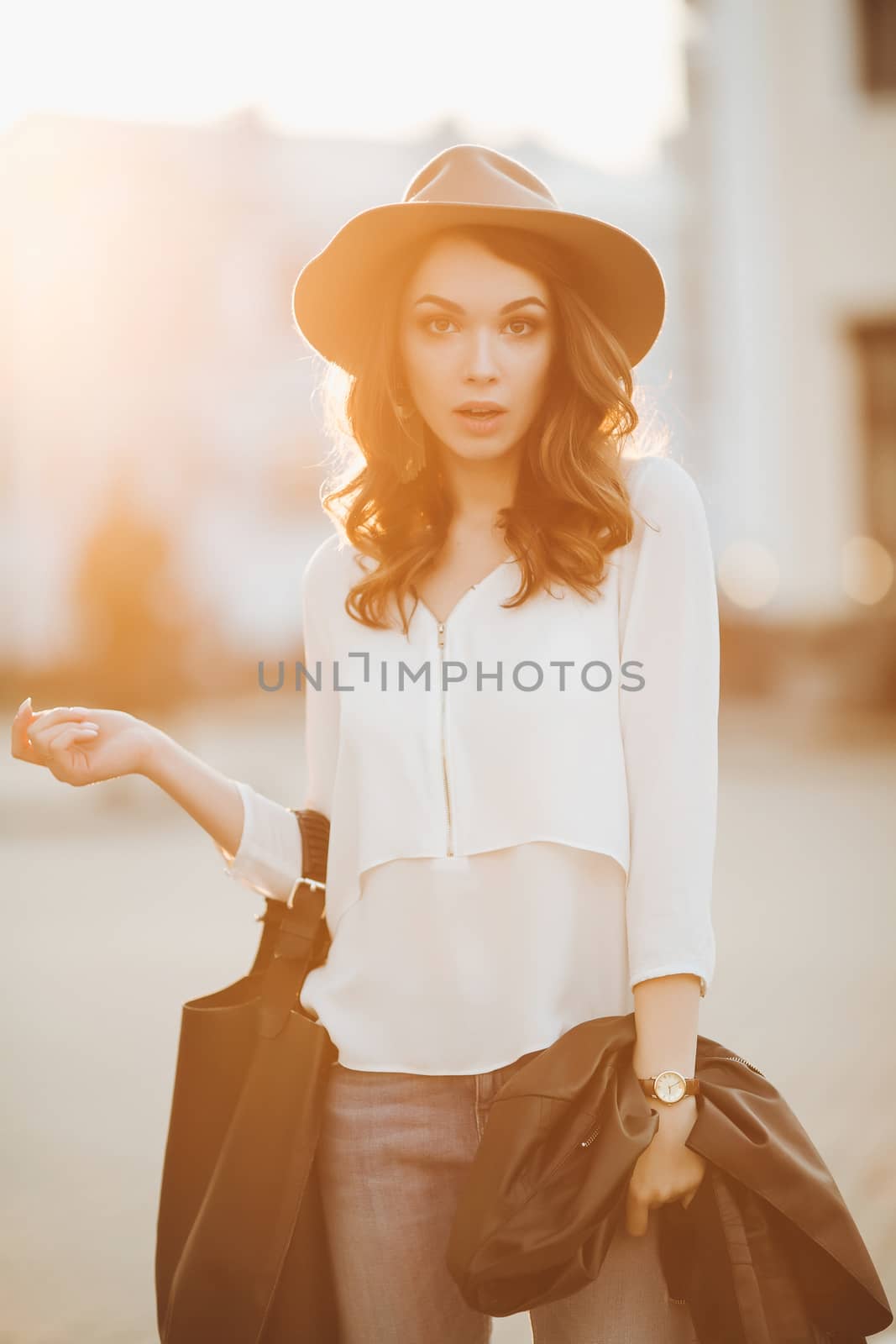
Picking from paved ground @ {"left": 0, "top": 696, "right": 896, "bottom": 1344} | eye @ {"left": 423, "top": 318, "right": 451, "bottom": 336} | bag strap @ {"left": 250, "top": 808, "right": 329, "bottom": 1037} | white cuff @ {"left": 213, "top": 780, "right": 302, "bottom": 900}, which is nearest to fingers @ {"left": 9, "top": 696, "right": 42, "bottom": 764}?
white cuff @ {"left": 213, "top": 780, "right": 302, "bottom": 900}

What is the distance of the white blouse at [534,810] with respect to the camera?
1996mm

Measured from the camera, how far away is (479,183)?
6.96 feet

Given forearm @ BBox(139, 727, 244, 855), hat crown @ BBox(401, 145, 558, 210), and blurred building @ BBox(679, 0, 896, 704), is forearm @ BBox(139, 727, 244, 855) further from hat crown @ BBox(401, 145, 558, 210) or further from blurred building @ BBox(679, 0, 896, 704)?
blurred building @ BBox(679, 0, 896, 704)

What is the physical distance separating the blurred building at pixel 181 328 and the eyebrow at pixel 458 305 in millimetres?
24305

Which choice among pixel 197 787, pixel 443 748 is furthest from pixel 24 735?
pixel 443 748

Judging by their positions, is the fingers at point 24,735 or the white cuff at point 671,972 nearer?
the white cuff at point 671,972

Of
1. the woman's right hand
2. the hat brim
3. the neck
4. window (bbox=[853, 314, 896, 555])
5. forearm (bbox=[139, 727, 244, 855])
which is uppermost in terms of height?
window (bbox=[853, 314, 896, 555])

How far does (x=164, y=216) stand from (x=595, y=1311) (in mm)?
27515

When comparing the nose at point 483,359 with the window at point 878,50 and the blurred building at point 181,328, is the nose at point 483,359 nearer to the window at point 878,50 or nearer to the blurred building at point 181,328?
the window at point 878,50

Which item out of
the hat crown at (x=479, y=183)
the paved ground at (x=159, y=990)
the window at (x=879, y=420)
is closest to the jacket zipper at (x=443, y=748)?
the hat crown at (x=479, y=183)

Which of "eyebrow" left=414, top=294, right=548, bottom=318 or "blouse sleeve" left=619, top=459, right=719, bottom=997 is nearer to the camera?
"blouse sleeve" left=619, top=459, right=719, bottom=997

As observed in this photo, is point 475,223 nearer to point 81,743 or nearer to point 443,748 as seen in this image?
point 443,748

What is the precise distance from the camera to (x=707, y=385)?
22.2m

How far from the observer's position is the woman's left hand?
1.90 metres
